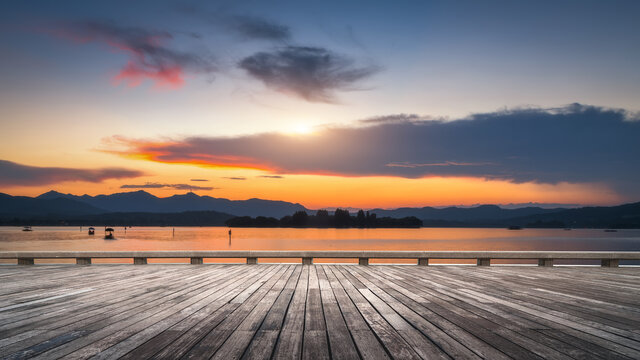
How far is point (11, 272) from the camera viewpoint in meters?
10.2

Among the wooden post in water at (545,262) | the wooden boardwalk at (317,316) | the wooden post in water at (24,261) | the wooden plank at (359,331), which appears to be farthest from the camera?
the wooden post in water at (545,262)

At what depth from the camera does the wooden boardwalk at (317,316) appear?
3.97m

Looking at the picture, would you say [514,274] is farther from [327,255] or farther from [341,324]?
[341,324]

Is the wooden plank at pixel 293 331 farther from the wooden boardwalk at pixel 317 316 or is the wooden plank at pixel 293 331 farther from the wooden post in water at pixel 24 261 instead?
the wooden post in water at pixel 24 261

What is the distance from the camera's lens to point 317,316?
5.36 meters

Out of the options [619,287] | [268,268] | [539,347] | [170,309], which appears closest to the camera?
[539,347]

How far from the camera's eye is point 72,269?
10672 mm

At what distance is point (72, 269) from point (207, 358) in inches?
364

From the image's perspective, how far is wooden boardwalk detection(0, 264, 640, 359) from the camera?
397cm

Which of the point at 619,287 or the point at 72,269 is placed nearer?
the point at 619,287

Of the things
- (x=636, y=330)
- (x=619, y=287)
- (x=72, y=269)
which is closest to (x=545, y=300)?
(x=636, y=330)

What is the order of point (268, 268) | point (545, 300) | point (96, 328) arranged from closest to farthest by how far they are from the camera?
point (96, 328)
point (545, 300)
point (268, 268)

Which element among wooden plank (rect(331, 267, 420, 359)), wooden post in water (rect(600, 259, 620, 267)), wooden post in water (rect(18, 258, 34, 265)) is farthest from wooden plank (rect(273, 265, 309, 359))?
wooden post in water (rect(600, 259, 620, 267))

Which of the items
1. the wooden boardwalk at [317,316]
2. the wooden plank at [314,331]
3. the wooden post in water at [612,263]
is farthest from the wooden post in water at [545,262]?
the wooden plank at [314,331]
